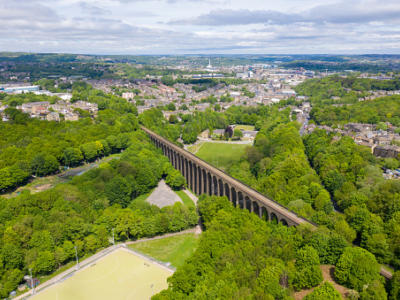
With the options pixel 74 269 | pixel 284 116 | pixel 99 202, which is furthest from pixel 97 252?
pixel 284 116

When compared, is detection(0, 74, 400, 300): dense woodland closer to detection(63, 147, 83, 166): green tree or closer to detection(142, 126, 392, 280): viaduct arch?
detection(63, 147, 83, 166): green tree

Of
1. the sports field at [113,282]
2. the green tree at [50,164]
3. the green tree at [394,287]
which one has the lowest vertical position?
the sports field at [113,282]

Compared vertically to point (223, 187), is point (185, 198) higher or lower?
lower

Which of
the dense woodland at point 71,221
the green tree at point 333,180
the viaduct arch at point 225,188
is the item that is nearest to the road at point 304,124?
the viaduct arch at point 225,188

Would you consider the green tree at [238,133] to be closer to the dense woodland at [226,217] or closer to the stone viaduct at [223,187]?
the dense woodland at [226,217]

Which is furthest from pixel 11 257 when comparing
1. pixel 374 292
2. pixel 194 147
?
pixel 194 147

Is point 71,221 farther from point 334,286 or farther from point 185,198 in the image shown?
point 334,286
